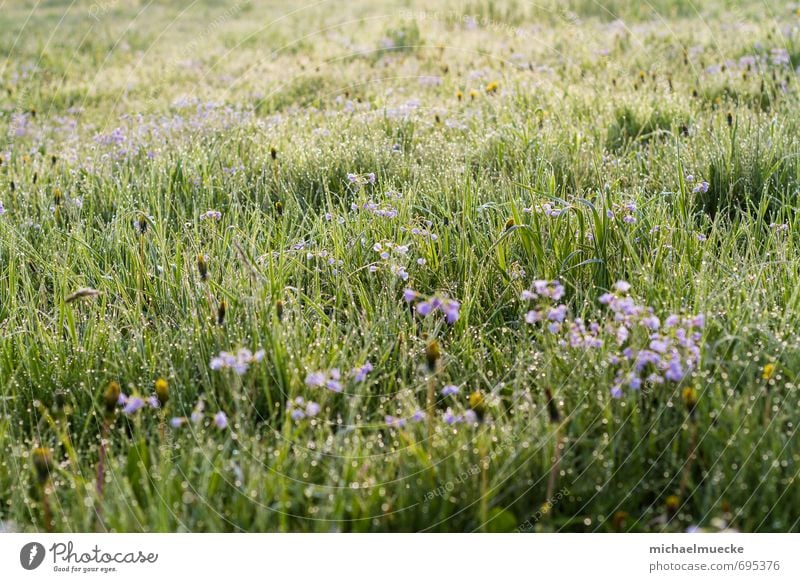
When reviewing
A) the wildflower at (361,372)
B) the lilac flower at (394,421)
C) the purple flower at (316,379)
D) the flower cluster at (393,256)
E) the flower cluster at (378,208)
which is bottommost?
the lilac flower at (394,421)

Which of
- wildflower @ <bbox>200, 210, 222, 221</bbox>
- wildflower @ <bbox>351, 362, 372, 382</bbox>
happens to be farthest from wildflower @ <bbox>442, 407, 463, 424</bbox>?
wildflower @ <bbox>200, 210, 222, 221</bbox>

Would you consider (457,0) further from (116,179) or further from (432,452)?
(432,452)

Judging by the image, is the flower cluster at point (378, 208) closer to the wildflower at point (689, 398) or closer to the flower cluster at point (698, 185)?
the flower cluster at point (698, 185)

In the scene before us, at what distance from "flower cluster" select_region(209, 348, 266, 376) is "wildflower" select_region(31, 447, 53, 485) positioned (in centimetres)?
50

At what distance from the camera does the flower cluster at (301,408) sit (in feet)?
6.73

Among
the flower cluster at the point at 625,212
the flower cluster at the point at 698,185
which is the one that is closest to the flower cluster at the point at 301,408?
the flower cluster at the point at 625,212

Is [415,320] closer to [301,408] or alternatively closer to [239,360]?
[301,408]

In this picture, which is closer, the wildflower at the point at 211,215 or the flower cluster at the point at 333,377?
the flower cluster at the point at 333,377

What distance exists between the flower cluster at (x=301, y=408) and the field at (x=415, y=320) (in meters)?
0.02

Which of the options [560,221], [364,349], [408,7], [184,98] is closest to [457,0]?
[408,7]

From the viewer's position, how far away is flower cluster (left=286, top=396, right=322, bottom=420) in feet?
6.73

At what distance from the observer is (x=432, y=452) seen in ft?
6.58

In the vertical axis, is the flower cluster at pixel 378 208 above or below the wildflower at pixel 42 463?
above

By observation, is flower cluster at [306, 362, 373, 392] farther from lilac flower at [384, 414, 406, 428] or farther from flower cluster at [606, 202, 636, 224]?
flower cluster at [606, 202, 636, 224]
